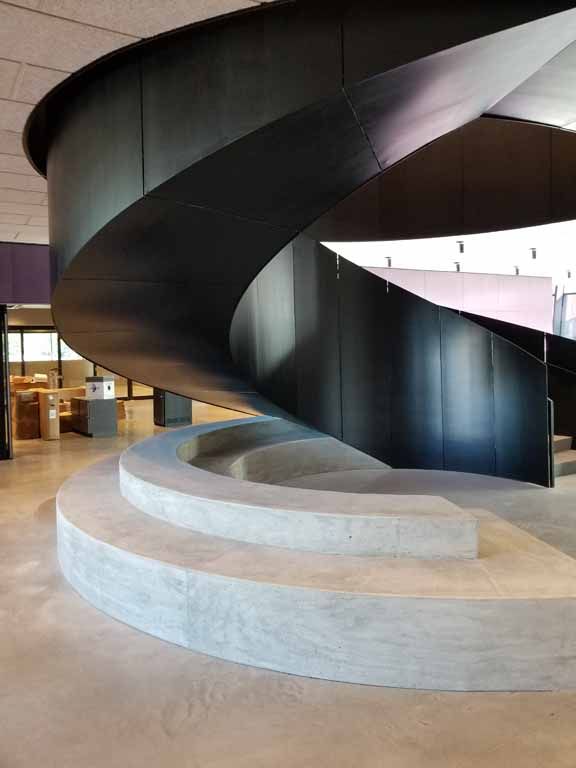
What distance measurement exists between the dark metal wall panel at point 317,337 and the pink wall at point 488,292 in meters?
6.13

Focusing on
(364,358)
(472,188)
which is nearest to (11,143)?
(364,358)

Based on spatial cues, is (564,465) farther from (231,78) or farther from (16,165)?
(16,165)

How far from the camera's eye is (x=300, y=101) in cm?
316

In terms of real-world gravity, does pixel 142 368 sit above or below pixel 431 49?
below

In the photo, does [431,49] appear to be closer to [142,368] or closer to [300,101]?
[300,101]

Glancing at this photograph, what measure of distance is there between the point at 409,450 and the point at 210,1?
21.0 feet

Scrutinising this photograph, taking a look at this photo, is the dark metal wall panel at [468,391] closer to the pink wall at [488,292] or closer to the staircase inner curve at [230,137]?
the staircase inner curve at [230,137]

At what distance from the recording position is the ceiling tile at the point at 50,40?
3062 millimetres

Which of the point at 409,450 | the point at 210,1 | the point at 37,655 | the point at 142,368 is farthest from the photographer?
the point at 409,450

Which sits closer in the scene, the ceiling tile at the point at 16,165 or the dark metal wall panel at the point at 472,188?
the ceiling tile at the point at 16,165

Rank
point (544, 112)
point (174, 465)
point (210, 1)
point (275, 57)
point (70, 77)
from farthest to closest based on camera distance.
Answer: point (544, 112), point (174, 465), point (70, 77), point (275, 57), point (210, 1)

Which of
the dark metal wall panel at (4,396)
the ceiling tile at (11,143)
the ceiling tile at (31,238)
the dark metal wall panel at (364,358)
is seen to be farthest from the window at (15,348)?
the ceiling tile at (11,143)

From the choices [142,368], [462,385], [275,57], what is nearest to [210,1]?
[275,57]

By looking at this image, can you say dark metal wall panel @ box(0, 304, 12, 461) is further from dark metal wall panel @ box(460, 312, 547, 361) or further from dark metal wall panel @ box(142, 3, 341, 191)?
dark metal wall panel @ box(460, 312, 547, 361)
